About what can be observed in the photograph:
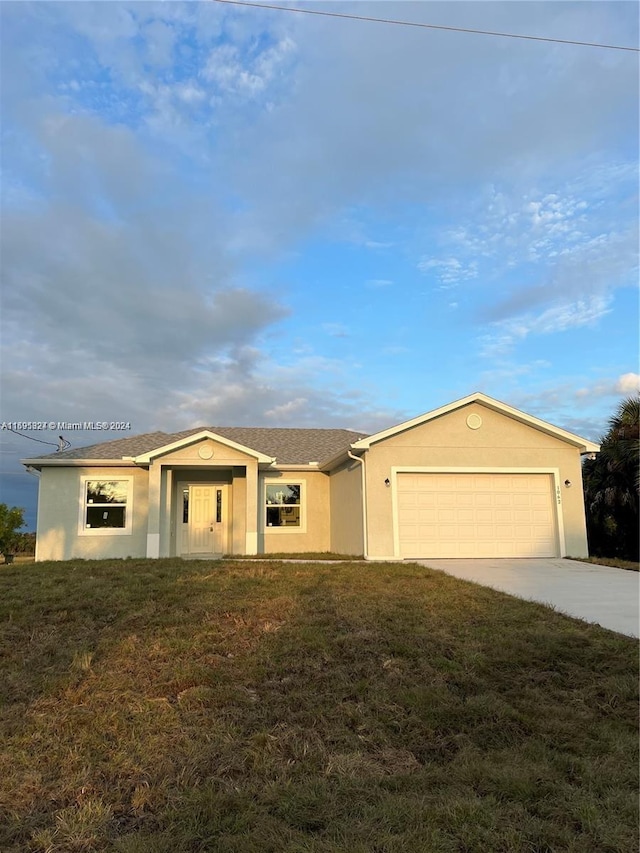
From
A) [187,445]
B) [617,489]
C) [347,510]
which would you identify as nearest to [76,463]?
[187,445]

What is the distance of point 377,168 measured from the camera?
13.3 metres

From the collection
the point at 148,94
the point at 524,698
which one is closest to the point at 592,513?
the point at 524,698

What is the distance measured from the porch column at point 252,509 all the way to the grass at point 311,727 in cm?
767

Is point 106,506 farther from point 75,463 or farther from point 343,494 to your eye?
point 343,494

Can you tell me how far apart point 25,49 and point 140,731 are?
955 centimetres

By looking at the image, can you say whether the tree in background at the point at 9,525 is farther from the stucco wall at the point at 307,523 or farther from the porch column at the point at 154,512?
the stucco wall at the point at 307,523

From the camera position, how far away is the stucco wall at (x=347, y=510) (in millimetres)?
14953

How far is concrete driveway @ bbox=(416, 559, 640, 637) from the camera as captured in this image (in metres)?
8.16

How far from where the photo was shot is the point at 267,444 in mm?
19938

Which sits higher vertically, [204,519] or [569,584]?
[204,519]

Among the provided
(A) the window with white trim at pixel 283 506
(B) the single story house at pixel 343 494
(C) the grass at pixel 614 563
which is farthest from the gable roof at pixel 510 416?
A: (A) the window with white trim at pixel 283 506

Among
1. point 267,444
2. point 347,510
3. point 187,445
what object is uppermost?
point 267,444

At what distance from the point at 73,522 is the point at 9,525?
869 cm

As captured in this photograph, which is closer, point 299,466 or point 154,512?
point 154,512
